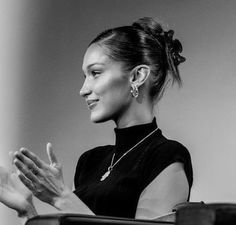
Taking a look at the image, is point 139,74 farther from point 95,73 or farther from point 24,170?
point 24,170

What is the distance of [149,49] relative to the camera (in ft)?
5.31

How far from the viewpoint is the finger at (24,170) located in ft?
4.18

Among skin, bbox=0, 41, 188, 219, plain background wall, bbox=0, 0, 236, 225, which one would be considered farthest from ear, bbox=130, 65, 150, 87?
plain background wall, bbox=0, 0, 236, 225

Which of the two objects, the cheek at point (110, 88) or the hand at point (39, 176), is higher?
the cheek at point (110, 88)

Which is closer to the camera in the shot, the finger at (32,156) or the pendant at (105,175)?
the finger at (32,156)

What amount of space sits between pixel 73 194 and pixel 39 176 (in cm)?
9

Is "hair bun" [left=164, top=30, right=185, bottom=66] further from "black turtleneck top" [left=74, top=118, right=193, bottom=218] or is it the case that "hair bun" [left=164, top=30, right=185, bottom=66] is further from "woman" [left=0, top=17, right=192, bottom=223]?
"black turtleneck top" [left=74, top=118, right=193, bottom=218]

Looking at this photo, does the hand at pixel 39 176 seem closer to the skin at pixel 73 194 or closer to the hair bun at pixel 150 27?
the skin at pixel 73 194

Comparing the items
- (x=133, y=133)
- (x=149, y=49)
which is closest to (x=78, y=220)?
(x=133, y=133)

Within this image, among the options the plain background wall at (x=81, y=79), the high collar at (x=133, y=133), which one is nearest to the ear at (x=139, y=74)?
the high collar at (x=133, y=133)

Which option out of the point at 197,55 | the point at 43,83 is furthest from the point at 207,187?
the point at 43,83

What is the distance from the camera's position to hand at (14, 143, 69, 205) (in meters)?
1.27

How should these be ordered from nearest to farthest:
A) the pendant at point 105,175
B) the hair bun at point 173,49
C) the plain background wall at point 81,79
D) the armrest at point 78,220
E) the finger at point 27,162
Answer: the armrest at point 78,220, the finger at point 27,162, the pendant at point 105,175, the hair bun at point 173,49, the plain background wall at point 81,79

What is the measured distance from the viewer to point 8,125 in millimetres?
2240
